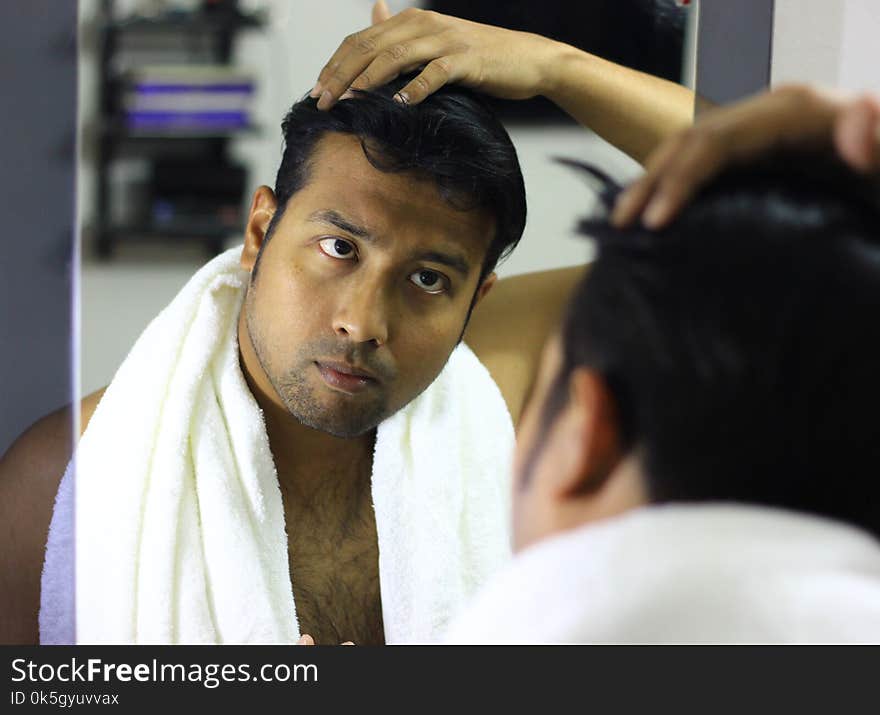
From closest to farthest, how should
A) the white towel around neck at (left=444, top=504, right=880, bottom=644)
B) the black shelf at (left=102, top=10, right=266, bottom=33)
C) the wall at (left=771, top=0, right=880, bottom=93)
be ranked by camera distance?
the white towel around neck at (left=444, top=504, right=880, bottom=644)
the black shelf at (left=102, top=10, right=266, bottom=33)
the wall at (left=771, top=0, right=880, bottom=93)

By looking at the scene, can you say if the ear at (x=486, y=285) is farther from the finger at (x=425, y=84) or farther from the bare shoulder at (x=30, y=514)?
the bare shoulder at (x=30, y=514)

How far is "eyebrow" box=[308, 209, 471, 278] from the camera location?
894 millimetres

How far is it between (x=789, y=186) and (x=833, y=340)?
9 cm

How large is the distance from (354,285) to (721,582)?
0.50 m

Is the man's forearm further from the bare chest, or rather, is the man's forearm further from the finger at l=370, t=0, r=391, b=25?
the bare chest

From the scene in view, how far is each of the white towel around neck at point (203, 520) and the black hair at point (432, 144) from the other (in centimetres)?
12

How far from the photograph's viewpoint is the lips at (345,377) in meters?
0.92

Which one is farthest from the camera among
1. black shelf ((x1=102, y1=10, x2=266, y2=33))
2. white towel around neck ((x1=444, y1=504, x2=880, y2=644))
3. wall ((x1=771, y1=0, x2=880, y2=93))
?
wall ((x1=771, y1=0, x2=880, y2=93))

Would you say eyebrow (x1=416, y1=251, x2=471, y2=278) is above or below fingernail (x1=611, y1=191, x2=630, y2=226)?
below

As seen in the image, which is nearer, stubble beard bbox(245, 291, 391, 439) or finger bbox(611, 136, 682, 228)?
finger bbox(611, 136, 682, 228)

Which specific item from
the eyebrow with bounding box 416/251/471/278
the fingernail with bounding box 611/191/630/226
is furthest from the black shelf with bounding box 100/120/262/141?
the fingernail with bounding box 611/191/630/226

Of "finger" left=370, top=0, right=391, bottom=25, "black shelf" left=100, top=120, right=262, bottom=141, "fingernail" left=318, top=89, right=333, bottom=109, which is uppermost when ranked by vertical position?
"finger" left=370, top=0, right=391, bottom=25

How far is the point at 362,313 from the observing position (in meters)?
0.90
